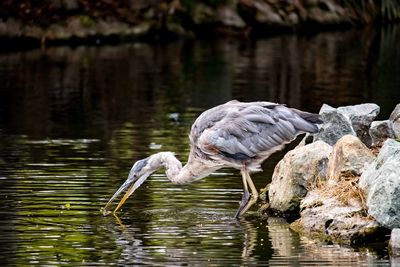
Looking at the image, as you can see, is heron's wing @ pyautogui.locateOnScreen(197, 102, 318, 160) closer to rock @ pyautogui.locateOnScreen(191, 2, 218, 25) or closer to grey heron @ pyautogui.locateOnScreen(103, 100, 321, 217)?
grey heron @ pyautogui.locateOnScreen(103, 100, 321, 217)

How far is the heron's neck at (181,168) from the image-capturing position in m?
15.3

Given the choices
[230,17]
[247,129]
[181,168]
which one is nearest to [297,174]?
[247,129]

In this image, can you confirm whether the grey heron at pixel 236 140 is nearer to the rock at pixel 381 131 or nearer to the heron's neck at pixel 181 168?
the heron's neck at pixel 181 168

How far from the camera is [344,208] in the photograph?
13.5 m

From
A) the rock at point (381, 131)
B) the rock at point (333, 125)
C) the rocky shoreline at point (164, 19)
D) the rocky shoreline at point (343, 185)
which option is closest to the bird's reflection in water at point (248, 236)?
the rocky shoreline at point (343, 185)

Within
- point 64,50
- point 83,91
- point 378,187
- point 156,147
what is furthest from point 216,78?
point 378,187

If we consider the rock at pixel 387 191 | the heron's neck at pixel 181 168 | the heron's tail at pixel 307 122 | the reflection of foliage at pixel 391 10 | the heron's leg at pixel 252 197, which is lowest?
the reflection of foliage at pixel 391 10

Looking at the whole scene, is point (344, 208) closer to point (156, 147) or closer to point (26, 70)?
point (156, 147)

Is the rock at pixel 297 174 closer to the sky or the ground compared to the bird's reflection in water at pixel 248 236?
closer to the sky

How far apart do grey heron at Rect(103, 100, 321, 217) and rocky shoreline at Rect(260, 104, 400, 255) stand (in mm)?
306

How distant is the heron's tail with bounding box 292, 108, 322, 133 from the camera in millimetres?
15133

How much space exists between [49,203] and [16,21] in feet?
96.7

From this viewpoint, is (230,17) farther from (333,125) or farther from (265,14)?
(333,125)

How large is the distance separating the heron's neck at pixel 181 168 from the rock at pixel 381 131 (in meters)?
2.25
